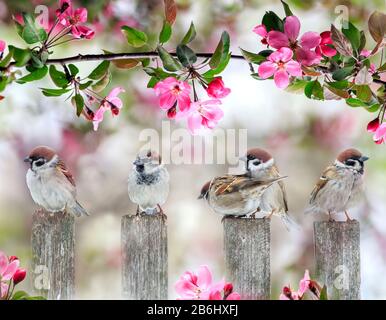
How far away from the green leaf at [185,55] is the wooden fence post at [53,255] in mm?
488

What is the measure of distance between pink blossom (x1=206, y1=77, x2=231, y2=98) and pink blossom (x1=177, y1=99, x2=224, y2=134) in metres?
0.03

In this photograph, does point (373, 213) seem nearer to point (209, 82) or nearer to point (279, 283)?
point (279, 283)

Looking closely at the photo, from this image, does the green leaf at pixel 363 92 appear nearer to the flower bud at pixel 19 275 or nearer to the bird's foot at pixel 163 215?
the bird's foot at pixel 163 215

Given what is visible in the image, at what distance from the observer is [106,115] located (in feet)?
6.56

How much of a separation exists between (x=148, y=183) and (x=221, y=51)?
413mm

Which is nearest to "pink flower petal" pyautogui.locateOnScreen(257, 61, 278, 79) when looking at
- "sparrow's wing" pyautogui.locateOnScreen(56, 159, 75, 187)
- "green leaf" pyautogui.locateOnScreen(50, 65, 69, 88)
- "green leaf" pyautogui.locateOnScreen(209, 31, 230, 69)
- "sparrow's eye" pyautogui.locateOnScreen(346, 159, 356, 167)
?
"green leaf" pyautogui.locateOnScreen(209, 31, 230, 69)

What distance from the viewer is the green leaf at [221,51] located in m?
1.46

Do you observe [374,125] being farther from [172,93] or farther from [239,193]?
[172,93]

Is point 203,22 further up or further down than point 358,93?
further up

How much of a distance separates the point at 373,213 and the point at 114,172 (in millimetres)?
777

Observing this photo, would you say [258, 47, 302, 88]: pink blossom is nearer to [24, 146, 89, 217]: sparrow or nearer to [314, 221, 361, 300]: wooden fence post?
[314, 221, 361, 300]: wooden fence post

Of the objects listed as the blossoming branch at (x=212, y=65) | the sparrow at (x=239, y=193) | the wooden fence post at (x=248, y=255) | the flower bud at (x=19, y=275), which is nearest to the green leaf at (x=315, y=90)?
the blossoming branch at (x=212, y=65)

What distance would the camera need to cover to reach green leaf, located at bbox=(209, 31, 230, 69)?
57.6 inches
